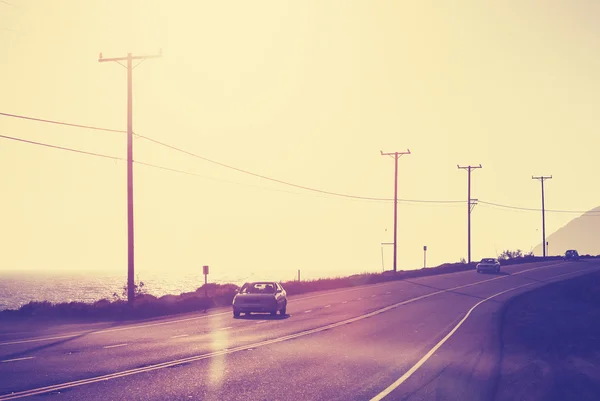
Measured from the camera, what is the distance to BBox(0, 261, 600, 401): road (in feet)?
39.0

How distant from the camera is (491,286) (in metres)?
51.3

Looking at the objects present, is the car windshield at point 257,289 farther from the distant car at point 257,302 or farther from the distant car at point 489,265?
the distant car at point 489,265

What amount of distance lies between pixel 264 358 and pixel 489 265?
5642 cm

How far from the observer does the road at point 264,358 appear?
1189cm

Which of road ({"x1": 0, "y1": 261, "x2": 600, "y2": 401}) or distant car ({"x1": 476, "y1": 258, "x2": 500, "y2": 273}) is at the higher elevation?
road ({"x1": 0, "y1": 261, "x2": 600, "y2": 401})

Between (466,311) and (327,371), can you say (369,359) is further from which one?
(466,311)

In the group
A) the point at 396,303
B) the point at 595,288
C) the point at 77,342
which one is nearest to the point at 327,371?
the point at 77,342

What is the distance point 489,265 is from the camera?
69188 millimetres

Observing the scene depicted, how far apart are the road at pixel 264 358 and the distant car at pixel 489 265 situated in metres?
39.3

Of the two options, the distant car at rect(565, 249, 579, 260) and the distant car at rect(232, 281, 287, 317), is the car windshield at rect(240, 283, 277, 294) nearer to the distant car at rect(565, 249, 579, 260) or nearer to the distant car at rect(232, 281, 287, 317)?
the distant car at rect(232, 281, 287, 317)

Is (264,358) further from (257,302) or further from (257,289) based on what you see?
(257,289)

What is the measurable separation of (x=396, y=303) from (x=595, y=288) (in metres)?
17.9

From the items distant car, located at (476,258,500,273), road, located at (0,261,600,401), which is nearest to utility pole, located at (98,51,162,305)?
road, located at (0,261,600,401)

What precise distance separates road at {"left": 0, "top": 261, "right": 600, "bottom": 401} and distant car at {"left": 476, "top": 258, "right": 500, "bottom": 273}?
3934cm
